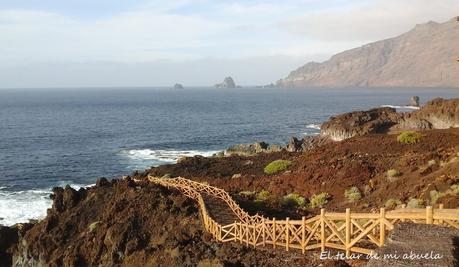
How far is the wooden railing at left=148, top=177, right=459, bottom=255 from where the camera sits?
13.8 metres

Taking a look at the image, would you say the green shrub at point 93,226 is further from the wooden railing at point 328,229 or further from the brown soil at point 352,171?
the brown soil at point 352,171

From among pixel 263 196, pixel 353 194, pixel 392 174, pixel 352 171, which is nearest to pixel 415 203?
pixel 353 194

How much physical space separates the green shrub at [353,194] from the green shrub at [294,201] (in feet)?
9.08

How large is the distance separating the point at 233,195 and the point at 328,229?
12996 mm

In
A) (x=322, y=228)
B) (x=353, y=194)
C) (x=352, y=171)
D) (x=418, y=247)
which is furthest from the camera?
(x=352, y=171)

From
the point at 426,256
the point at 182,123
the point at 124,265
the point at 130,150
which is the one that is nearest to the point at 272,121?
the point at 182,123

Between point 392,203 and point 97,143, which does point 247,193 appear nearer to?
point 392,203

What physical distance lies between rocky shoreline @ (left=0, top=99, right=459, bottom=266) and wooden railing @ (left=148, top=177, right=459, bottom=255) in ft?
1.63

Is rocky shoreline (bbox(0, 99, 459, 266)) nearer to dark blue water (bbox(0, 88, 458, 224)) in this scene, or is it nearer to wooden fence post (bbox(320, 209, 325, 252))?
wooden fence post (bbox(320, 209, 325, 252))

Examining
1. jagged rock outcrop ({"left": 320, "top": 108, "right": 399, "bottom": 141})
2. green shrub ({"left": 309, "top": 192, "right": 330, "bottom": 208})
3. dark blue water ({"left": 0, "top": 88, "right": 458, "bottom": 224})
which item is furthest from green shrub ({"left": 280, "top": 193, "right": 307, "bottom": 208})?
jagged rock outcrop ({"left": 320, "top": 108, "right": 399, "bottom": 141})

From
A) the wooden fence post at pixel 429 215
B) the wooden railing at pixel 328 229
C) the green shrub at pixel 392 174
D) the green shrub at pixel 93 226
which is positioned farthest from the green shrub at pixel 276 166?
the wooden fence post at pixel 429 215

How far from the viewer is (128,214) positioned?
90.9 ft

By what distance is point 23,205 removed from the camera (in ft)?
163

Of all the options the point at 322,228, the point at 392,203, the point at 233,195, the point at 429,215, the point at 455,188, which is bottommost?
the point at 233,195
